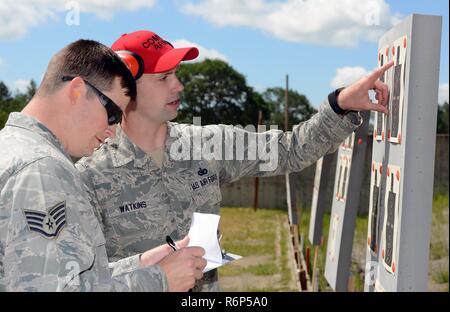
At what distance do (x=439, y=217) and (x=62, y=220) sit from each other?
11.3 meters

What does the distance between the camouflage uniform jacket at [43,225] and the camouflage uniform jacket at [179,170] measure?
38.0 inches

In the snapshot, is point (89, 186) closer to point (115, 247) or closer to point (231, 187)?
point (115, 247)

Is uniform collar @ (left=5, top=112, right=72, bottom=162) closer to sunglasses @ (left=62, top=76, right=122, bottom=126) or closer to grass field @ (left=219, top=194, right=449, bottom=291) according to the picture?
sunglasses @ (left=62, top=76, right=122, bottom=126)

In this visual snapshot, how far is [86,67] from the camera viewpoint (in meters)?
1.49

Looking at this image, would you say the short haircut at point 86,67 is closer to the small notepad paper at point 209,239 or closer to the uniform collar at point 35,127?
the uniform collar at point 35,127

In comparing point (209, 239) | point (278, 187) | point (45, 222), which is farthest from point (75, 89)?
point (278, 187)

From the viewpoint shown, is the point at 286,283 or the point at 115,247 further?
→ the point at 286,283

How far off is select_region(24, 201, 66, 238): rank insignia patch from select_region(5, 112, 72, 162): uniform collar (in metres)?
0.21

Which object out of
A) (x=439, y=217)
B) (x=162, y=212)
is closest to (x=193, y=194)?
(x=162, y=212)

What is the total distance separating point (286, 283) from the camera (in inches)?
297

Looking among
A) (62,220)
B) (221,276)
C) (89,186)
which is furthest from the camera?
(221,276)

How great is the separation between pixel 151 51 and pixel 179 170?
51 centimetres

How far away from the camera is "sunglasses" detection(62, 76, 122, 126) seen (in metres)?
1.48

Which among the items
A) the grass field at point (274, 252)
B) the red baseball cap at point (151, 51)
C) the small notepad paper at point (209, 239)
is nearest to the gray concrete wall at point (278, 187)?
the grass field at point (274, 252)
